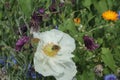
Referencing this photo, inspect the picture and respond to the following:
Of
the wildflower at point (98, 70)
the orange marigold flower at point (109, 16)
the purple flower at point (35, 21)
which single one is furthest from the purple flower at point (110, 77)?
the orange marigold flower at point (109, 16)

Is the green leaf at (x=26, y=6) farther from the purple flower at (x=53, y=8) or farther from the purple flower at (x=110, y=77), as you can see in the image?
the purple flower at (x=110, y=77)

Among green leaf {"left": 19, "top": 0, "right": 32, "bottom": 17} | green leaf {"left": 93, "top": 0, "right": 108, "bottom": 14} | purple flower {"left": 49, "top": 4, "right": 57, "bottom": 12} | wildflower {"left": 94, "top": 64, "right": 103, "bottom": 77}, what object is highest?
purple flower {"left": 49, "top": 4, "right": 57, "bottom": 12}

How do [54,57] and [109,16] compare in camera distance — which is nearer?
[54,57]

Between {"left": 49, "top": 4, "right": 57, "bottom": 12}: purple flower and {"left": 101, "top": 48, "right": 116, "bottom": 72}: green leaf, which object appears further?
{"left": 49, "top": 4, "right": 57, "bottom": 12}: purple flower

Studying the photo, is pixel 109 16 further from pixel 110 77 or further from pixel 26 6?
pixel 110 77

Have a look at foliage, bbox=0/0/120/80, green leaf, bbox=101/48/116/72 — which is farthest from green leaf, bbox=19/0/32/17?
green leaf, bbox=101/48/116/72

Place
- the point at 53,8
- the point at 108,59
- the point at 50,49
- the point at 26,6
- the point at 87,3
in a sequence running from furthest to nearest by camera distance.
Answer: the point at 87,3 → the point at 26,6 → the point at 53,8 → the point at 108,59 → the point at 50,49

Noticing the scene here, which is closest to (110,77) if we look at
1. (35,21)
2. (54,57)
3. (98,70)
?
(98,70)

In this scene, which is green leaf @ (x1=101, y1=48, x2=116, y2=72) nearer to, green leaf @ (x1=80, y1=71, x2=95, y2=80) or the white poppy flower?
green leaf @ (x1=80, y1=71, x2=95, y2=80)
